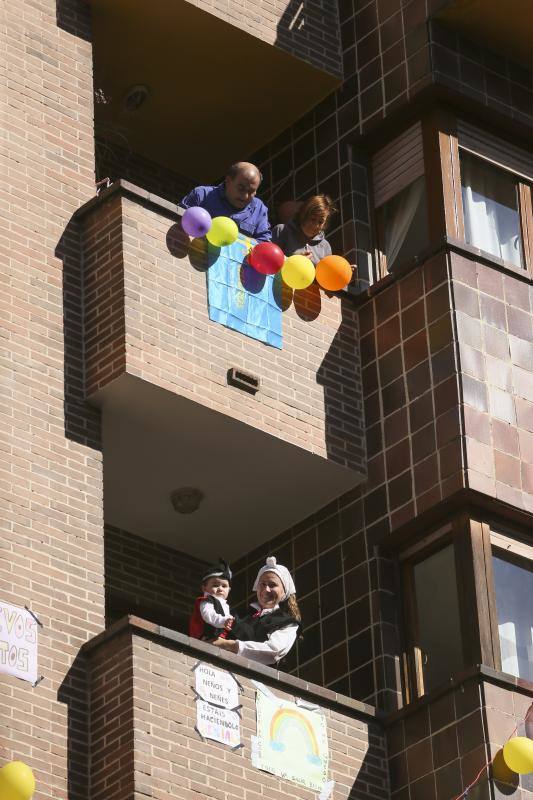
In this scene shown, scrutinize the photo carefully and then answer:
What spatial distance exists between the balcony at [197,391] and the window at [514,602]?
67.6 inches

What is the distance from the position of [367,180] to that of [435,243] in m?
1.81

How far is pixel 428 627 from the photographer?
19.4m

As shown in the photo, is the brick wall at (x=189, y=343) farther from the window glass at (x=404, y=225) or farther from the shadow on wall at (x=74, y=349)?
the window glass at (x=404, y=225)

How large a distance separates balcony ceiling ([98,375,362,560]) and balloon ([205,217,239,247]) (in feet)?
5.39

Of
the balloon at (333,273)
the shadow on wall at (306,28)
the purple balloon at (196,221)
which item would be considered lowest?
the purple balloon at (196,221)

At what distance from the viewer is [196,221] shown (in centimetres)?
1956

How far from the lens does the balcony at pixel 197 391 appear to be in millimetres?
19062

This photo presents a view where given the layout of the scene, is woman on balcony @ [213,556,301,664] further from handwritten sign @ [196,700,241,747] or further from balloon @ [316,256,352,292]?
balloon @ [316,256,352,292]

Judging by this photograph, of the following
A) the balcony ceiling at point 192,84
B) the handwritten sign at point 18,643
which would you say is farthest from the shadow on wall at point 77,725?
the balcony ceiling at point 192,84

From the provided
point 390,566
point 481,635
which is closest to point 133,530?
point 390,566

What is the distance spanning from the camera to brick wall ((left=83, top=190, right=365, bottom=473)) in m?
19.0

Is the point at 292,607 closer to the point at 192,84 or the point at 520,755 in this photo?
the point at 520,755

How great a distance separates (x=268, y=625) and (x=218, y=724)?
4.57 feet

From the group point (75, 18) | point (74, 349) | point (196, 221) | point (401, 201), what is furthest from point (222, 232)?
point (75, 18)
